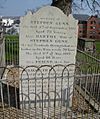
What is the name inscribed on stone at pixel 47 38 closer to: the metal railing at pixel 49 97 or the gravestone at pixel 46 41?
the gravestone at pixel 46 41

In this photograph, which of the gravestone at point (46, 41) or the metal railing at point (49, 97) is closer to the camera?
the metal railing at point (49, 97)

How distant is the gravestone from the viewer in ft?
17.9

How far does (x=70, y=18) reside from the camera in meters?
5.62

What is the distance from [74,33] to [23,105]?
1.91 metres

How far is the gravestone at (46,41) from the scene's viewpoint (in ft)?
17.9

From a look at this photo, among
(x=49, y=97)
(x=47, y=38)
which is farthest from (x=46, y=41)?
(x=49, y=97)

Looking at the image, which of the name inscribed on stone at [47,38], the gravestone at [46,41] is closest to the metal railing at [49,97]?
the gravestone at [46,41]

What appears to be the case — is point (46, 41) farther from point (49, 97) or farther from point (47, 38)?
point (49, 97)

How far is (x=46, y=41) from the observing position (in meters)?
5.61

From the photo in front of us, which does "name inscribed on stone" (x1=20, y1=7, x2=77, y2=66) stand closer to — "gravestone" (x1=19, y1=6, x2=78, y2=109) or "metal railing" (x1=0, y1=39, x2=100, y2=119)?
"gravestone" (x1=19, y1=6, x2=78, y2=109)

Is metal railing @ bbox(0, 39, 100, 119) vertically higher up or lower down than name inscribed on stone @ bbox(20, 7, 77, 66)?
lower down

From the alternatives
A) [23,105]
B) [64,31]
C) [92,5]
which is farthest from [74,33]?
[92,5]

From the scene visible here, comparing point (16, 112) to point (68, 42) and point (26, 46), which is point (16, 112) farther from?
point (68, 42)

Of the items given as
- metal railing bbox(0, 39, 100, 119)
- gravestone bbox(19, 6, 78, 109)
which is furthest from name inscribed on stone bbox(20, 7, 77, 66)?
metal railing bbox(0, 39, 100, 119)
